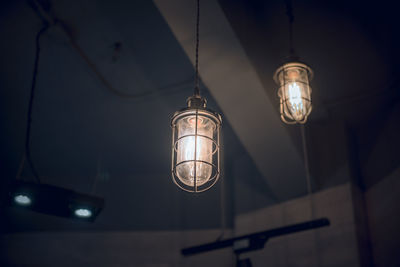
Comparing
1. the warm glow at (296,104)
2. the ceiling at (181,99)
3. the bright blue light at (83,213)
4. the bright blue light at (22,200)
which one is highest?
the ceiling at (181,99)

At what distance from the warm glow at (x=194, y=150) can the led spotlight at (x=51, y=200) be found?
1.26 m

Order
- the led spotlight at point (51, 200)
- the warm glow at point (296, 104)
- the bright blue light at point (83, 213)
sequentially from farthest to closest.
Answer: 1. the bright blue light at point (83, 213)
2. the led spotlight at point (51, 200)
3. the warm glow at point (296, 104)

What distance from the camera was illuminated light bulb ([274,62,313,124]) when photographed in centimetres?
228

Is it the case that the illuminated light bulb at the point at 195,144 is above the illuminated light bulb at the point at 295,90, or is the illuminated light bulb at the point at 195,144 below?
below

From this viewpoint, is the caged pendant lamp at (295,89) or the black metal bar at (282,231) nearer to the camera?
the caged pendant lamp at (295,89)

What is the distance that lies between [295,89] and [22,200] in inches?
70.3

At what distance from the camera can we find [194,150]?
1.72 meters

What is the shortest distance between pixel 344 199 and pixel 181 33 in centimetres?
186

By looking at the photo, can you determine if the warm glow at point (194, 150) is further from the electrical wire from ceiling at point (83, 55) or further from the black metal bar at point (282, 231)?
the electrical wire from ceiling at point (83, 55)

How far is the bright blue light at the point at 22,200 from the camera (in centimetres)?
267

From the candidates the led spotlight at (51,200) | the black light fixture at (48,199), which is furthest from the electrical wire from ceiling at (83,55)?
the led spotlight at (51,200)

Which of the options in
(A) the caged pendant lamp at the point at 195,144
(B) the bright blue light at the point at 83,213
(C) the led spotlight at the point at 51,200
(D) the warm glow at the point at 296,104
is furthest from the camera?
(B) the bright blue light at the point at 83,213

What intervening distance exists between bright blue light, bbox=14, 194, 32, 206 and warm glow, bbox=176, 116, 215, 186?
53.6 inches

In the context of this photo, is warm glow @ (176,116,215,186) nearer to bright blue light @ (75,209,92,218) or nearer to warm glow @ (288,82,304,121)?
warm glow @ (288,82,304,121)
